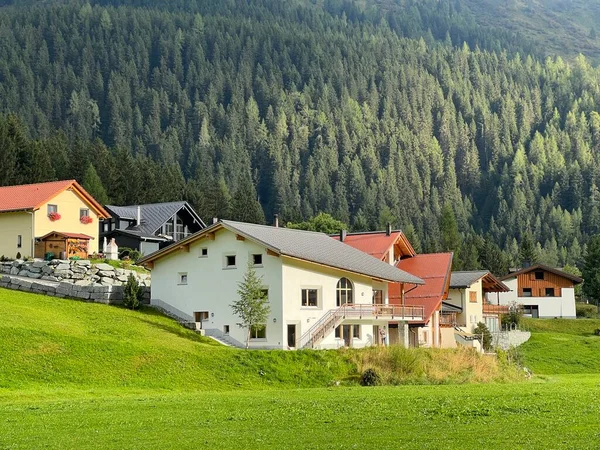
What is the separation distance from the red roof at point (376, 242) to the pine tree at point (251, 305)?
15.9 meters

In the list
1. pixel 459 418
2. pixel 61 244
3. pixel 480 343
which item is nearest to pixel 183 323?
pixel 61 244

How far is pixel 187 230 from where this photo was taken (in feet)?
323

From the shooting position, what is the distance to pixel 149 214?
96000mm

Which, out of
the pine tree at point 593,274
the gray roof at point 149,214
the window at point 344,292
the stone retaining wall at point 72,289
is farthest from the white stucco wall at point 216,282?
the pine tree at point 593,274

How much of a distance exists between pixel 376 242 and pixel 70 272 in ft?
70.6

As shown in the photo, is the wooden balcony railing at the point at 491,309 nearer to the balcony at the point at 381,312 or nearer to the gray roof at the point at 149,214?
the balcony at the point at 381,312

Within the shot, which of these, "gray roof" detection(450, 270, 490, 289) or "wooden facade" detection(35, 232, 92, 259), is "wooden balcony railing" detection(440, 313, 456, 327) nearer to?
"gray roof" detection(450, 270, 490, 289)

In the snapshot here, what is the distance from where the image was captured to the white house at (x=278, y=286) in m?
51.1

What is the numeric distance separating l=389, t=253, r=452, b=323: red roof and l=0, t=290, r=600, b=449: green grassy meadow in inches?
568

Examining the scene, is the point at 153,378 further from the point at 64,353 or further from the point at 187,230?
the point at 187,230

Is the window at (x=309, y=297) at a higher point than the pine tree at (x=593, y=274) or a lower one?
lower

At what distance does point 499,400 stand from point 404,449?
10050 mm

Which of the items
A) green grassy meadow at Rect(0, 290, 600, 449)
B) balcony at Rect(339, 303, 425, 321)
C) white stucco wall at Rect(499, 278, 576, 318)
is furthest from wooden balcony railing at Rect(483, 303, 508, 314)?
green grassy meadow at Rect(0, 290, 600, 449)

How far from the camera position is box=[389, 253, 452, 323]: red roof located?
2442 inches
